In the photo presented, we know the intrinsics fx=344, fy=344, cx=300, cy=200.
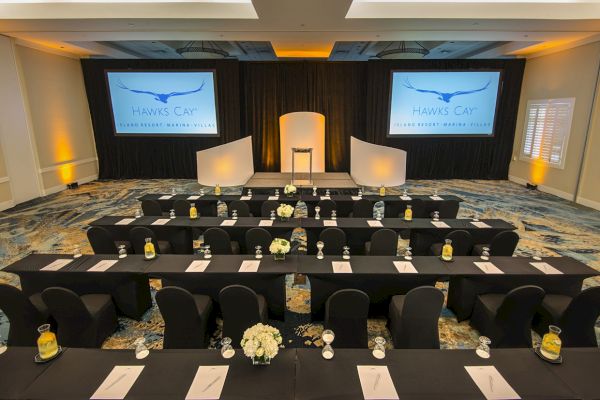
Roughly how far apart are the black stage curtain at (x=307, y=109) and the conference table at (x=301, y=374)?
11071mm

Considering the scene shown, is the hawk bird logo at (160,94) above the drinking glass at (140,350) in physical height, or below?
above

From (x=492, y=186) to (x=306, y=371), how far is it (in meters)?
12.0

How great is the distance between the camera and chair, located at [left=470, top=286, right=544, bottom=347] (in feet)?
11.1

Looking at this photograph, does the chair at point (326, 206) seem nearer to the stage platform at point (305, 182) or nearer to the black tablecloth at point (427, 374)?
the stage platform at point (305, 182)

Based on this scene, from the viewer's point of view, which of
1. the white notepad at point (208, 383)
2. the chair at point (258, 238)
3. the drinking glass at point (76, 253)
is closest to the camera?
the white notepad at point (208, 383)

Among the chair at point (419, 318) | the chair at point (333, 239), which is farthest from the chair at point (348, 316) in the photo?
the chair at point (333, 239)

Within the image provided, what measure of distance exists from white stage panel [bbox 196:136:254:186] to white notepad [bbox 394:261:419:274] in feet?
21.8

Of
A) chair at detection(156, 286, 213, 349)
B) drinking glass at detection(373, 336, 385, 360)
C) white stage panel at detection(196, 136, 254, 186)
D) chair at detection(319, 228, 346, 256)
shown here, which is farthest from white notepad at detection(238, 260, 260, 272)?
white stage panel at detection(196, 136, 254, 186)

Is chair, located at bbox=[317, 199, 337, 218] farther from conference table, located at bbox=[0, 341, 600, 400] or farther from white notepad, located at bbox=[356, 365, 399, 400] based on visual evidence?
white notepad, located at bbox=[356, 365, 399, 400]

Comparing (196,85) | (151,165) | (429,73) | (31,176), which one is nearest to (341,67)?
(429,73)

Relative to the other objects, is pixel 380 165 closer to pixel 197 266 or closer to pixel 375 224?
pixel 375 224

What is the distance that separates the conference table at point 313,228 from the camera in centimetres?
569

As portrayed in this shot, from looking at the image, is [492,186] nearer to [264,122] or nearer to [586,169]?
[586,169]

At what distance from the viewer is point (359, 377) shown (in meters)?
2.38
